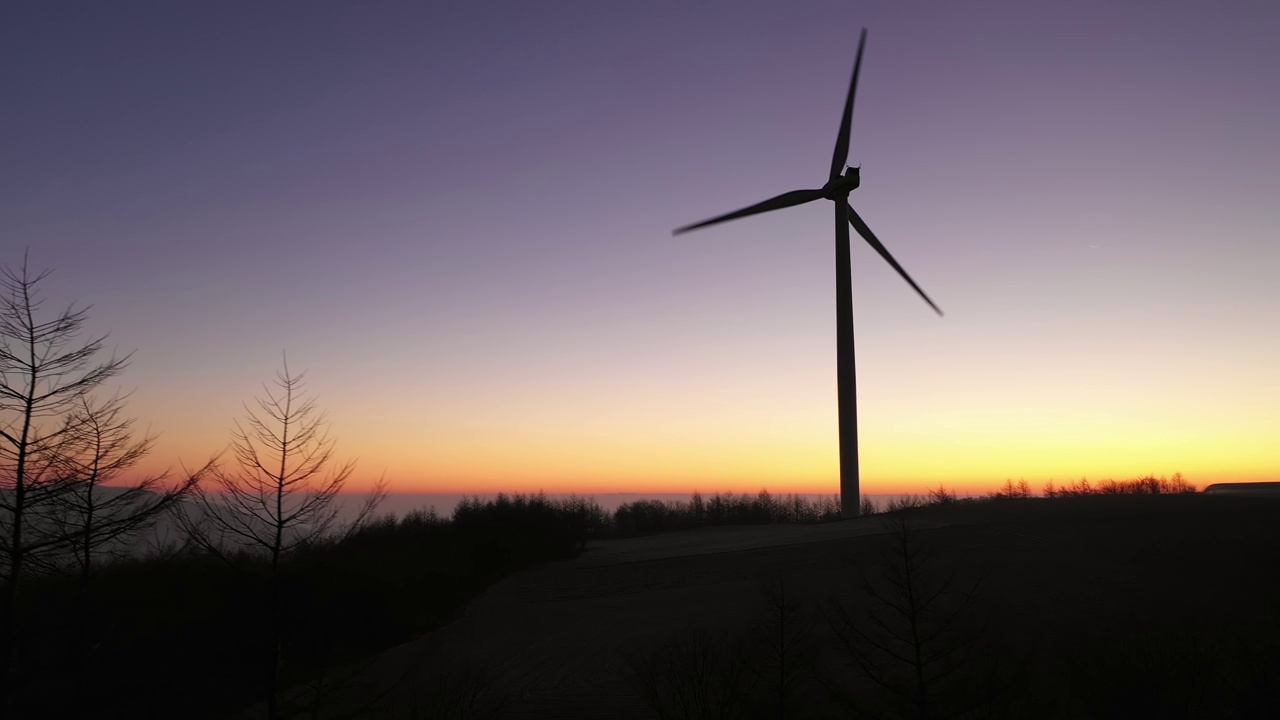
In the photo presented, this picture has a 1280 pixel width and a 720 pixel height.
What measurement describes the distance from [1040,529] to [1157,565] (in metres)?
8.52

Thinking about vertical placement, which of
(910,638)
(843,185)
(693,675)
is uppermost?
(843,185)

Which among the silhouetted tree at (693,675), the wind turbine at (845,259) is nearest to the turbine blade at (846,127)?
the wind turbine at (845,259)

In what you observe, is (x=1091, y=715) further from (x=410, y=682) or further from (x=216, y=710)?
(x=216, y=710)

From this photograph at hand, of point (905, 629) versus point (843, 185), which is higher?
point (843, 185)

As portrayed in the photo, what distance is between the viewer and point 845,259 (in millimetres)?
45656

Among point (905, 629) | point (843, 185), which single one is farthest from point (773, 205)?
point (905, 629)

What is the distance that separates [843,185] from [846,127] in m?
3.40

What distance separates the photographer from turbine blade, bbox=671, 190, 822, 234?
138ft

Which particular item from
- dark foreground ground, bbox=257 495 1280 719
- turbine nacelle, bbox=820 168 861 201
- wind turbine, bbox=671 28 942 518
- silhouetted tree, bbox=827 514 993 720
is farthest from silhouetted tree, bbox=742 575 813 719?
turbine nacelle, bbox=820 168 861 201

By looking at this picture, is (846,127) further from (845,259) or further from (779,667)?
(779,667)

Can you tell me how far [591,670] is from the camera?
26219mm

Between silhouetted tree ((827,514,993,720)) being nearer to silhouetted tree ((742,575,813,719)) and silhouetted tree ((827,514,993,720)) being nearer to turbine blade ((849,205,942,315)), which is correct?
silhouetted tree ((742,575,813,719))

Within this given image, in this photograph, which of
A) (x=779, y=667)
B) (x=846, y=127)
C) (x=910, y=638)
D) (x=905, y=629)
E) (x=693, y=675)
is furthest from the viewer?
(x=846, y=127)

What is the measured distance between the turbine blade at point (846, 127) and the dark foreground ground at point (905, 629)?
22.3 m
